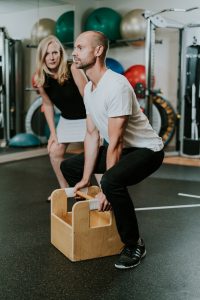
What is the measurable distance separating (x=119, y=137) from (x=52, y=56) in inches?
49.6

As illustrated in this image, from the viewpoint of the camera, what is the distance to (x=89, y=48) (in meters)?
2.15

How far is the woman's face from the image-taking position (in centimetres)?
305

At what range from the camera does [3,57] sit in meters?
5.72

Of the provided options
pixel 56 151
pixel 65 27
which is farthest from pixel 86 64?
pixel 65 27

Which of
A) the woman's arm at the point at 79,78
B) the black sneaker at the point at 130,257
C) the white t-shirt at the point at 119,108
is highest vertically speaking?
the woman's arm at the point at 79,78

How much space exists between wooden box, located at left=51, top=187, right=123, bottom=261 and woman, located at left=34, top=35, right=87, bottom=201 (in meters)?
0.90

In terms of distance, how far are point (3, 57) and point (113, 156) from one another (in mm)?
4103

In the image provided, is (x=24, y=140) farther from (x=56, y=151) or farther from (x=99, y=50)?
(x=99, y=50)

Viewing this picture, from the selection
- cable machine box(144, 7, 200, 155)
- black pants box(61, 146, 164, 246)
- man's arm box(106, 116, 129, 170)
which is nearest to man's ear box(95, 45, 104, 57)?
man's arm box(106, 116, 129, 170)

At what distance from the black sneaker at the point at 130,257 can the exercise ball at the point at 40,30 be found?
15.0 ft

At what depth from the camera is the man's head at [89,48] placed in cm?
215

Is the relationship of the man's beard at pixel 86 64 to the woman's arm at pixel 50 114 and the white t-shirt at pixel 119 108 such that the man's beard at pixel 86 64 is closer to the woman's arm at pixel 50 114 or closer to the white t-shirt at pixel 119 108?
the white t-shirt at pixel 119 108

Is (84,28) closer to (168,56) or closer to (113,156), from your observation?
(168,56)

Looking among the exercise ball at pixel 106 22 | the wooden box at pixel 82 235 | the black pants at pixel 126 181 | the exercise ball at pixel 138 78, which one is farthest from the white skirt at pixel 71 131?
the exercise ball at pixel 106 22
